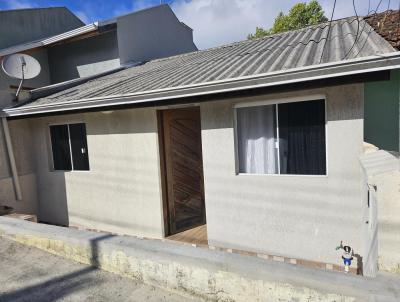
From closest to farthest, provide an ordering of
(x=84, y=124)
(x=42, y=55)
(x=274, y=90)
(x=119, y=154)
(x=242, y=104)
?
(x=274, y=90) < (x=242, y=104) < (x=119, y=154) < (x=84, y=124) < (x=42, y=55)

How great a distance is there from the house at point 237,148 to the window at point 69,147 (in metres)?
0.04

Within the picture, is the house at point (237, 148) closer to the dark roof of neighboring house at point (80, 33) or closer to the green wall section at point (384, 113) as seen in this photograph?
the green wall section at point (384, 113)

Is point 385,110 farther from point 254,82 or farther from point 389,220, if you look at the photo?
point 389,220

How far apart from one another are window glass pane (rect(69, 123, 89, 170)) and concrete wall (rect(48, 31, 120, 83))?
3.55 metres

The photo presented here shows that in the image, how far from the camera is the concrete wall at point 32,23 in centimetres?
1209

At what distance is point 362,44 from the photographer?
15.8 feet

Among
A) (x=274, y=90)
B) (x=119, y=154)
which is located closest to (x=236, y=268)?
(x=274, y=90)

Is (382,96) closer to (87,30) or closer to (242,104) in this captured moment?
(242,104)

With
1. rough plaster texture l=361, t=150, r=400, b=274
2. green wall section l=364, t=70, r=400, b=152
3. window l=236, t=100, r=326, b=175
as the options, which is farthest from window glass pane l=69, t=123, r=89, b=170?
rough plaster texture l=361, t=150, r=400, b=274

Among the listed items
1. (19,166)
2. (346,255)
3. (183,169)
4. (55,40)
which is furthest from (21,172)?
(346,255)

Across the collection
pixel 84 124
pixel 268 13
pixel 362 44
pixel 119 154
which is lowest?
pixel 119 154

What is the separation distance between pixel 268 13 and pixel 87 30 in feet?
91.2

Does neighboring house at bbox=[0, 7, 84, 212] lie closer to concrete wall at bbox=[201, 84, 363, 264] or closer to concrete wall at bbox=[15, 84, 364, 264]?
concrete wall at bbox=[15, 84, 364, 264]

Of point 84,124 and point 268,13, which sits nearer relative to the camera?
point 84,124
